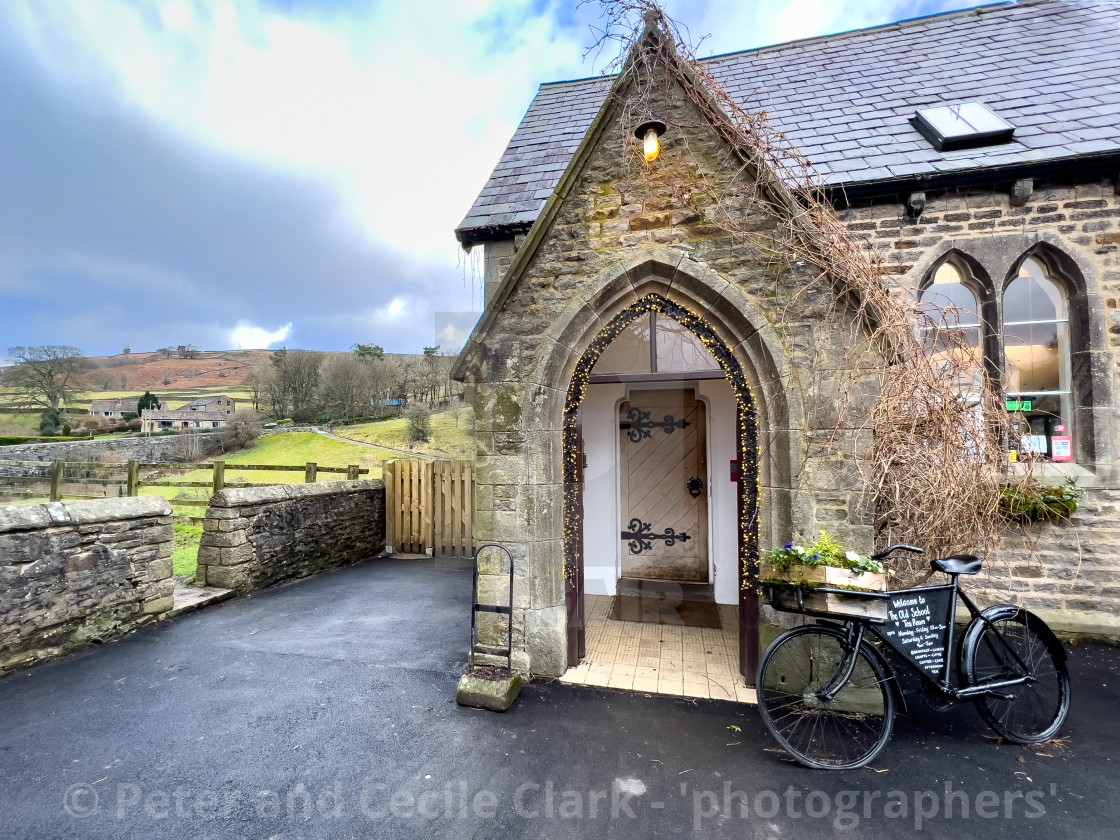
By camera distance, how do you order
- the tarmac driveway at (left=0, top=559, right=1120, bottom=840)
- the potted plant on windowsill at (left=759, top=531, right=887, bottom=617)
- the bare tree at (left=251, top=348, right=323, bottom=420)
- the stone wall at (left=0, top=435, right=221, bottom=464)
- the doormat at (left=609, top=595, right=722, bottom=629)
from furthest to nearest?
1. the bare tree at (left=251, top=348, right=323, bottom=420)
2. the stone wall at (left=0, top=435, right=221, bottom=464)
3. the doormat at (left=609, top=595, right=722, bottom=629)
4. the potted plant on windowsill at (left=759, top=531, right=887, bottom=617)
5. the tarmac driveway at (left=0, top=559, right=1120, bottom=840)

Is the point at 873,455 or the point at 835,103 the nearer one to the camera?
the point at 873,455

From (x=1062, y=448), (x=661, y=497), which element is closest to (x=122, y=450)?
(x=661, y=497)

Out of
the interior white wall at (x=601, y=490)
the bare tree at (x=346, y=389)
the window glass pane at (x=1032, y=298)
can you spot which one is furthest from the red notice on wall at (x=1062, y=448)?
the bare tree at (x=346, y=389)

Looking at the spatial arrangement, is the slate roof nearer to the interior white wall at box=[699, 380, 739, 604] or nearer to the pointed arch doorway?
the pointed arch doorway

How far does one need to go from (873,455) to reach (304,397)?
2098 cm

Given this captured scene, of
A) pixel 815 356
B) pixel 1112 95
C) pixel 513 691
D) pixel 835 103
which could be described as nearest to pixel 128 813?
pixel 513 691

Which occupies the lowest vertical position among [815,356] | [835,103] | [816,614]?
[816,614]

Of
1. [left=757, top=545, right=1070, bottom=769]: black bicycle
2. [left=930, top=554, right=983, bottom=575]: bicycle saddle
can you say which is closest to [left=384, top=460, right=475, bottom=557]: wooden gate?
[left=757, top=545, right=1070, bottom=769]: black bicycle

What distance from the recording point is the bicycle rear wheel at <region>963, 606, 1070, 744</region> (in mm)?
2939

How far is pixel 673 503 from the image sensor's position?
6.02 metres

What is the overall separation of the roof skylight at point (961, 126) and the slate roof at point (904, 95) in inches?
5.0

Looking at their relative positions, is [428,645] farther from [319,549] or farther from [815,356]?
[815,356]

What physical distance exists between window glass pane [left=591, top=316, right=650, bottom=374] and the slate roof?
1.86 metres

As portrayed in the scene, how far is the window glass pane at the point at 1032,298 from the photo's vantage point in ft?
16.2
